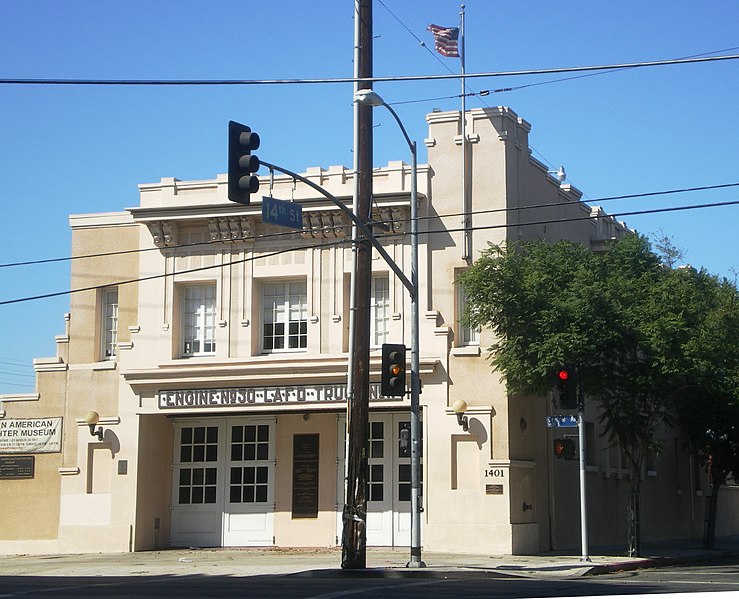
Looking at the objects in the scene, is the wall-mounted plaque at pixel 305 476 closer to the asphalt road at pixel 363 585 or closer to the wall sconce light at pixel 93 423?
the wall sconce light at pixel 93 423

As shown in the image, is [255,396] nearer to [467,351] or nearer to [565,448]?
[467,351]

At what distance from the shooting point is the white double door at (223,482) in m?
29.5

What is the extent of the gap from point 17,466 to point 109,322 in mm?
4493

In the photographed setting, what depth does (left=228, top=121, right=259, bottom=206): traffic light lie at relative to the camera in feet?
56.6

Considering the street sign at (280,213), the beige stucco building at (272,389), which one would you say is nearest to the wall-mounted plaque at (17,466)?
the beige stucco building at (272,389)

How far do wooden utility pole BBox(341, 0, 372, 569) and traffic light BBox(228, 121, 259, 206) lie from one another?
5.07 metres

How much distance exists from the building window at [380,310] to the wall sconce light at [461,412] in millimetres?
2710

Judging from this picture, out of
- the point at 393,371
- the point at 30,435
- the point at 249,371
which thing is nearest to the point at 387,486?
the point at 249,371

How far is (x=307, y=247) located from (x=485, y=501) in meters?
7.30

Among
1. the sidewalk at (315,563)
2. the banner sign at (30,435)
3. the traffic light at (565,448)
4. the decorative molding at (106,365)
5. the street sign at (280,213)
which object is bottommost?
the sidewalk at (315,563)

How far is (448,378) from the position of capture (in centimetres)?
2748

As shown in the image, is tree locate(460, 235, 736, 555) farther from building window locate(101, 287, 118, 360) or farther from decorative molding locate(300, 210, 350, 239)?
building window locate(101, 287, 118, 360)

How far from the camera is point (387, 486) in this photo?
1120 inches

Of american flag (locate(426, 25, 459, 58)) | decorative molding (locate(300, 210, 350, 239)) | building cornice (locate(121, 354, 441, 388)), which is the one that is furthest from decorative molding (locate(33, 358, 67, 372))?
american flag (locate(426, 25, 459, 58))
